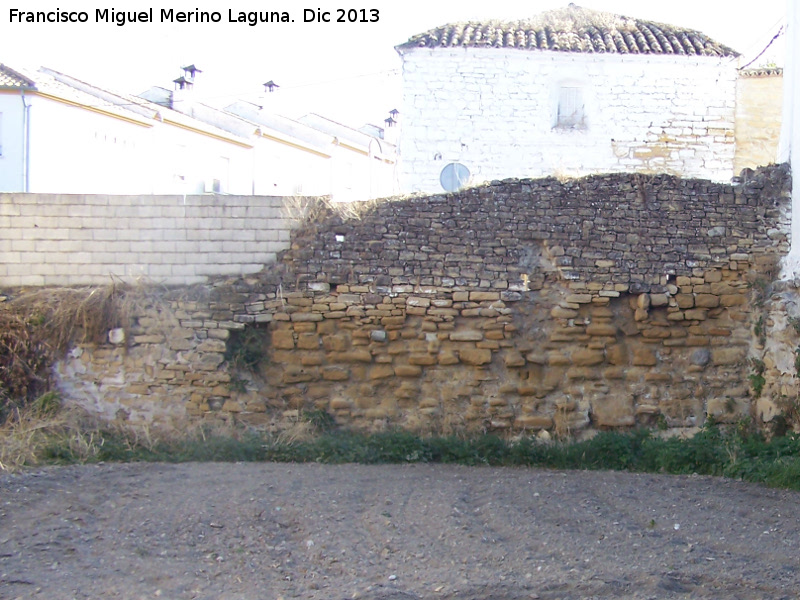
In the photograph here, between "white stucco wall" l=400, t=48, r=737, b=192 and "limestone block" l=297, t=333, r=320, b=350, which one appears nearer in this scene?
"limestone block" l=297, t=333, r=320, b=350

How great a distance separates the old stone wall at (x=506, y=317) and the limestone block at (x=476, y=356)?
0.05 ft

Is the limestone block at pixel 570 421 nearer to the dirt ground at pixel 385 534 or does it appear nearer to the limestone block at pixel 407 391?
the dirt ground at pixel 385 534

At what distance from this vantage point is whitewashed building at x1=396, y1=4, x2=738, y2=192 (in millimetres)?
15047

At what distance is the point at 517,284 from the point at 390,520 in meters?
3.33

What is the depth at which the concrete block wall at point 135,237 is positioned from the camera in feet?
29.7

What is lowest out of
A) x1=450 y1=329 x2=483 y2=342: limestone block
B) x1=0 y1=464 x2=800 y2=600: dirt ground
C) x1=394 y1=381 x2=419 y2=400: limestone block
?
x1=0 y1=464 x2=800 y2=600: dirt ground

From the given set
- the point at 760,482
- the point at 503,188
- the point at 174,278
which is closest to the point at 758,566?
the point at 760,482

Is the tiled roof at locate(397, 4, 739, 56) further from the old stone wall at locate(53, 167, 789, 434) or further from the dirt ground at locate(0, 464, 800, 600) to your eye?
the dirt ground at locate(0, 464, 800, 600)

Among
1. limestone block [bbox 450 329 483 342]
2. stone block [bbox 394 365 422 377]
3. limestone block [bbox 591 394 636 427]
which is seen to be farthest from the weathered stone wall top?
limestone block [bbox 591 394 636 427]

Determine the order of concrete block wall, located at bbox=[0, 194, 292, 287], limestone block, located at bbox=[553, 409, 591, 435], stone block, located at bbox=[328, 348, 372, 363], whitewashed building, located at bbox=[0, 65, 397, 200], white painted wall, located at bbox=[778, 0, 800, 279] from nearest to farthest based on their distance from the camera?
white painted wall, located at bbox=[778, 0, 800, 279] < limestone block, located at bbox=[553, 409, 591, 435] < stone block, located at bbox=[328, 348, 372, 363] < concrete block wall, located at bbox=[0, 194, 292, 287] < whitewashed building, located at bbox=[0, 65, 397, 200]

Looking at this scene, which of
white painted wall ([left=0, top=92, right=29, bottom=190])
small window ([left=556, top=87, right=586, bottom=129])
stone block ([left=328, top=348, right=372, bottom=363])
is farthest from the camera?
white painted wall ([left=0, top=92, right=29, bottom=190])

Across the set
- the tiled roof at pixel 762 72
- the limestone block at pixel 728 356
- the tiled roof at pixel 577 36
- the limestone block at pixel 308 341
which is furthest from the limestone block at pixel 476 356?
the tiled roof at pixel 762 72

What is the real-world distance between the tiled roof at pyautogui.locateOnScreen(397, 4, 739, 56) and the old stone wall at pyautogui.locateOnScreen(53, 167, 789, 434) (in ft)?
22.9

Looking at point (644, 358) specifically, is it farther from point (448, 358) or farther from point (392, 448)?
point (392, 448)
